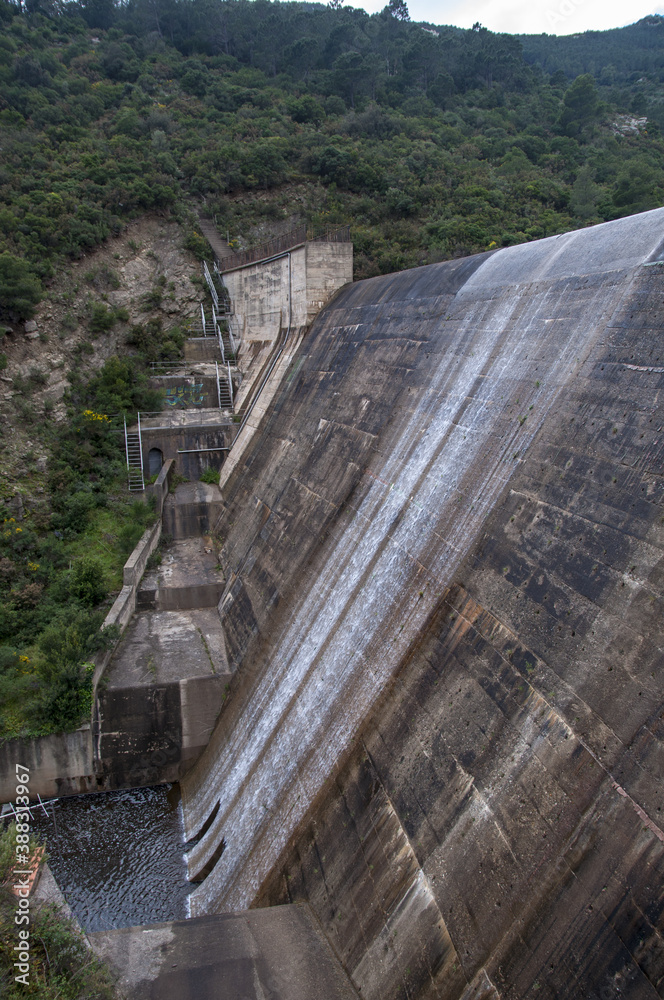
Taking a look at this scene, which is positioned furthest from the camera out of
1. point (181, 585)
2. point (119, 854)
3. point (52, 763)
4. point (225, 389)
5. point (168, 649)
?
point (225, 389)

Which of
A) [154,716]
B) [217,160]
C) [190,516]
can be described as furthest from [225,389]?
[217,160]

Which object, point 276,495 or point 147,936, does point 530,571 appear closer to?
point 147,936

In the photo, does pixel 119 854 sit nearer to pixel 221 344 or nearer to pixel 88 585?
pixel 88 585

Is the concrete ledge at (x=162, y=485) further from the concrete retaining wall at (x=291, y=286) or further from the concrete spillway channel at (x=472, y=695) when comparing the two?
the concrete spillway channel at (x=472, y=695)

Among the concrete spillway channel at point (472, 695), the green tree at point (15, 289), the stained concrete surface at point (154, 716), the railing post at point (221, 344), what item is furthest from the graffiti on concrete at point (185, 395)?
the concrete spillway channel at point (472, 695)

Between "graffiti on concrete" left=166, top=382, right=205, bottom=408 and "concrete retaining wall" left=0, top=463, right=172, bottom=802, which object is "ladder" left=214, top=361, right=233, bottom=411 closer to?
"graffiti on concrete" left=166, top=382, right=205, bottom=408

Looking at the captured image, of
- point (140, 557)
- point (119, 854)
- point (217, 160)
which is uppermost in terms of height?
point (217, 160)

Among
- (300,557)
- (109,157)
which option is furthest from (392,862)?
(109,157)

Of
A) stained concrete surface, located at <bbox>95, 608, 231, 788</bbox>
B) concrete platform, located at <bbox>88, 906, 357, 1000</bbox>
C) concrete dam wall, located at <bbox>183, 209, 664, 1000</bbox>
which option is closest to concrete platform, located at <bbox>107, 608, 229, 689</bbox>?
stained concrete surface, located at <bbox>95, 608, 231, 788</bbox>
